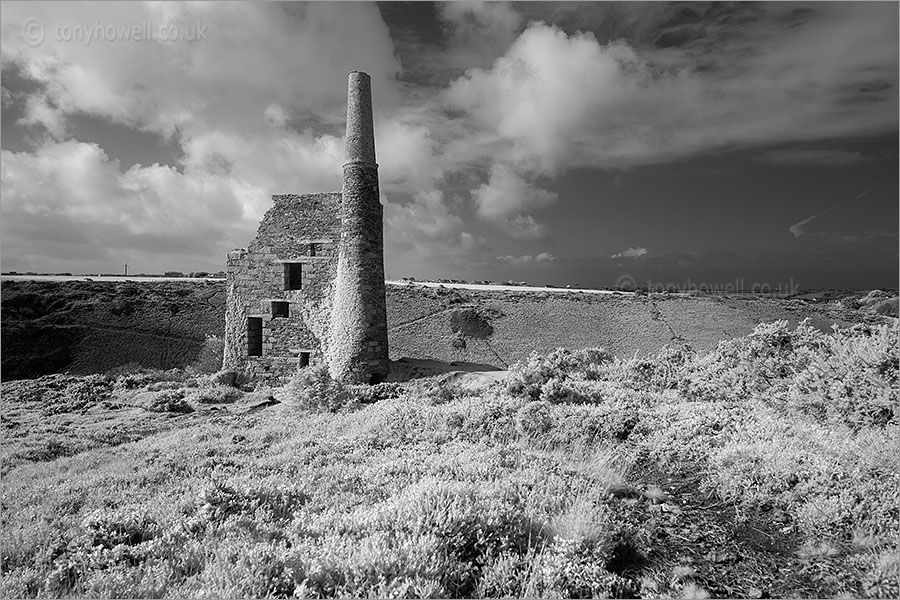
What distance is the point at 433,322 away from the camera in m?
47.6

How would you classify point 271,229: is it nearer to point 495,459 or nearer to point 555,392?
point 555,392

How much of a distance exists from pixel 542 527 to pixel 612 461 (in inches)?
109

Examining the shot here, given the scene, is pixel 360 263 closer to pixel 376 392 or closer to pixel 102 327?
pixel 376 392

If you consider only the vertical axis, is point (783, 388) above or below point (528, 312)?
below

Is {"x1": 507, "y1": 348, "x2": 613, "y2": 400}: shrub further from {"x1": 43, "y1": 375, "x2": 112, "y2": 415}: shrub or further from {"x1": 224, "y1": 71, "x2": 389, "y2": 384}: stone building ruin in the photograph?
{"x1": 43, "y1": 375, "x2": 112, "y2": 415}: shrub

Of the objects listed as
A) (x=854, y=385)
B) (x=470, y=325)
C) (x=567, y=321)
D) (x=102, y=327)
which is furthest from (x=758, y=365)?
(x=102, y=327)

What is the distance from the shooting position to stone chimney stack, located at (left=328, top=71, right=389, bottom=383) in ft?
66.1

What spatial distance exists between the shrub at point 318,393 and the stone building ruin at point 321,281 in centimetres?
211

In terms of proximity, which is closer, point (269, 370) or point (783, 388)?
point (783, 388)

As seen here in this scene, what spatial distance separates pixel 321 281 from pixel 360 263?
9.71ft

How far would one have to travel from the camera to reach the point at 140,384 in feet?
75.9

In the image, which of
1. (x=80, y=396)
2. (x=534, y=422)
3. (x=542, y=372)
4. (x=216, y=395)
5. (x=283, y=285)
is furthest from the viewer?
(x=283, y=285)

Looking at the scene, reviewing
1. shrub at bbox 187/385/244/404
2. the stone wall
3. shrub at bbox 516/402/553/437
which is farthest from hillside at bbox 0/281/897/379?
shrub at bbox 516/402/553/437

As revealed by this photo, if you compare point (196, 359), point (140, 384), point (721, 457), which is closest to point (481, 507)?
point (721, 457)
